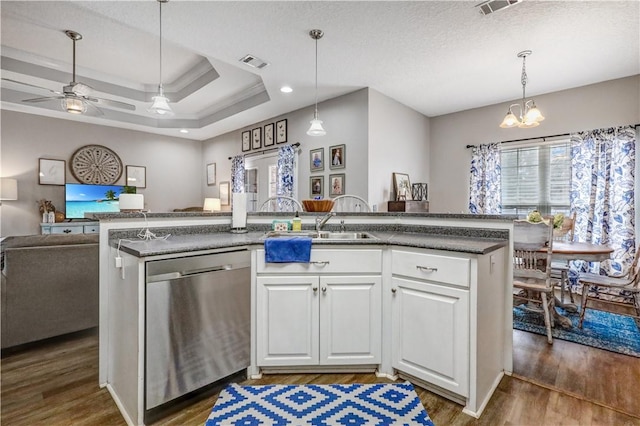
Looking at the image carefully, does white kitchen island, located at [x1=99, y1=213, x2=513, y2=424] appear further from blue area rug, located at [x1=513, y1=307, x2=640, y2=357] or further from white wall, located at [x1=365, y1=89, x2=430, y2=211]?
white wall, located at [x1=365, y1=89, x2=430, y2=211]

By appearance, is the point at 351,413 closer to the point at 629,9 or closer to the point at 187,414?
the point at 187,414

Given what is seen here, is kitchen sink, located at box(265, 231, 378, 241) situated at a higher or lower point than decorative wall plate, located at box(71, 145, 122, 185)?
lower

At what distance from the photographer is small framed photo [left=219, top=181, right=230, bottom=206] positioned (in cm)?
647

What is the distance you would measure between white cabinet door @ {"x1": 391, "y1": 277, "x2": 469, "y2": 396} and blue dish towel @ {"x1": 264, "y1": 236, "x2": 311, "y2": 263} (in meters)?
0.59

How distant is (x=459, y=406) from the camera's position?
1.74 m

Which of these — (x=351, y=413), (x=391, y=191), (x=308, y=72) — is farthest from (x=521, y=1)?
(x=351, y=413)

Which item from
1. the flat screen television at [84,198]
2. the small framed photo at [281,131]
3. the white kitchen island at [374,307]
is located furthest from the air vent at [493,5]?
the flat screen television at [84,198]

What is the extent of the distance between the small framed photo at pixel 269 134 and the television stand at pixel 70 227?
3.16 m

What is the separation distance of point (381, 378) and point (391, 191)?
2.92 meters

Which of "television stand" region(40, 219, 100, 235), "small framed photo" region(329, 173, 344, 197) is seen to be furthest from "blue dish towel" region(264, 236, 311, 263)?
"television stand" region(40, 219, 100, 235)

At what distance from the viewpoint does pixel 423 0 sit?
7.64 ft

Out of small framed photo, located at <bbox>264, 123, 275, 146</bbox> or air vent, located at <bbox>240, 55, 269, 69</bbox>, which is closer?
air vent, located at <bbox>240, 55, 269, 69</bbox>

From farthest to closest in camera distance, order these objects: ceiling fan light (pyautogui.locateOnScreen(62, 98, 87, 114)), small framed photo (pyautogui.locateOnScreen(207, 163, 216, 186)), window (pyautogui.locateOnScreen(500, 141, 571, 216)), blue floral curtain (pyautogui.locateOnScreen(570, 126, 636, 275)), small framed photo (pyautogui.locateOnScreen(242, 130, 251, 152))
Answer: small framed photo (pyautogui.locateOnScreen(207, 163, 216, 186))
small framed photo (pyautogui.locateOnScreen(242, 130, 251, 152))
window (pyautogui.locateOnScreen(500, 141, 571, 216))
blue floral curtain (pyautogui.locateOnScreen(570, 126, 636, 275))
ceiling fan light (pyautogui.locateOnScreen(62, 98, 87, 114))

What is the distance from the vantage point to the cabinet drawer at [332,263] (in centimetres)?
197
